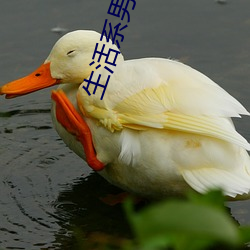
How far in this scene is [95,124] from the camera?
4102 mm

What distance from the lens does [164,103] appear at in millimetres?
3795

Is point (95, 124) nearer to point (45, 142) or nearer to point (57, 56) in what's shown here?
point (57, 56)

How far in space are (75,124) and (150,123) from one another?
0.63 m

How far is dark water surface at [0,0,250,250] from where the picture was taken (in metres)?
4.31

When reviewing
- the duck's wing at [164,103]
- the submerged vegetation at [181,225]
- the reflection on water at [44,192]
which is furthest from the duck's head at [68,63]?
the submerged vegetation at [181,225]

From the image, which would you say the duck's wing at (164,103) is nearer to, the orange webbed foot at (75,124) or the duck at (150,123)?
the duck at (150,123)

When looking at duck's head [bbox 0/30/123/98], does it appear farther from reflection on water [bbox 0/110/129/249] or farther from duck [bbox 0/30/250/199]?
reflection on water [bbox 0/110/129/249]

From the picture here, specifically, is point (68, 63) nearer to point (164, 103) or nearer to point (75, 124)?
point (75, 124)

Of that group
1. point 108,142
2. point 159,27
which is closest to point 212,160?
point 108,142

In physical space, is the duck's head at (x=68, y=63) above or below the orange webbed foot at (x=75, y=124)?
above

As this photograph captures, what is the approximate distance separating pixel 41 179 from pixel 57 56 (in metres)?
0.91

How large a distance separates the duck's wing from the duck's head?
30 centimetres

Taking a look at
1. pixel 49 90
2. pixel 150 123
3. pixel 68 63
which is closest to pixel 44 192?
pixel 68 63

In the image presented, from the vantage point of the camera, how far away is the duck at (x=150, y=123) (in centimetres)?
371
